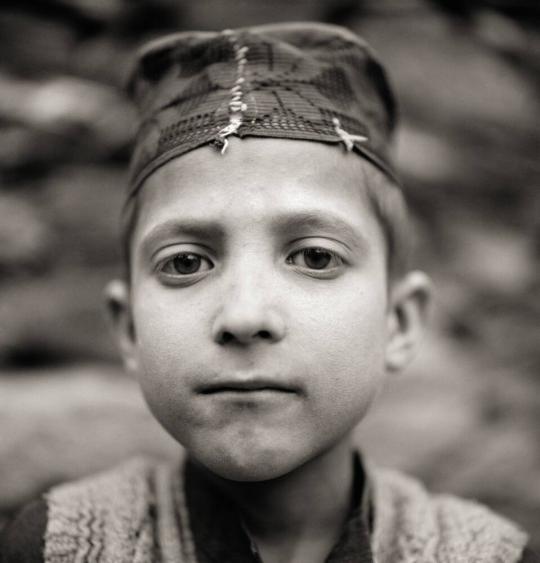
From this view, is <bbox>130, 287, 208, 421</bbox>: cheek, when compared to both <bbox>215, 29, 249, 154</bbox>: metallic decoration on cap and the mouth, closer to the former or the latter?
the mouth

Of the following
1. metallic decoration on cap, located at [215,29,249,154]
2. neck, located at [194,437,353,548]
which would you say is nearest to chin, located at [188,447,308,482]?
neck, located at [194,437,353,548]

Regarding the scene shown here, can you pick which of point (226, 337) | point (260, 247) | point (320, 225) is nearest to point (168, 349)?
point (226, 337)

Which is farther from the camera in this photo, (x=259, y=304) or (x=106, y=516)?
(x=106, y=516)

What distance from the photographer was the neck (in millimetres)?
1390

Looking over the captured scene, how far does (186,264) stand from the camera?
4.11 ft

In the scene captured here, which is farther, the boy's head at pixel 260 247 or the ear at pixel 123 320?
the ear at pixel 123 320

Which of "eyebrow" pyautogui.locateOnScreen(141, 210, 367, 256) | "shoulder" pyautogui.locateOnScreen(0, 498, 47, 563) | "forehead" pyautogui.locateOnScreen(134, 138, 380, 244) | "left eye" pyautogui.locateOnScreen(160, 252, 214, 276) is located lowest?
"shoulder" pyautogui.locateOnScreen(0, 498, 47, 563)

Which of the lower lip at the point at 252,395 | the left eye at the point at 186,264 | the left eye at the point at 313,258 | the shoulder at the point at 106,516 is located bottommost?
the shoulder at the point at 106,516

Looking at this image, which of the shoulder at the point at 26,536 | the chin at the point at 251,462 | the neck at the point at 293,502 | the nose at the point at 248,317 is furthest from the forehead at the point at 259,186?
the shoulder at the point at 26,536

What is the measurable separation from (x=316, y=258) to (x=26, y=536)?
2.68 ft

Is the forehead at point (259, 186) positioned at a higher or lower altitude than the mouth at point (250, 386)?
higher

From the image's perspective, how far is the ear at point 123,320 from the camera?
4.98 ft

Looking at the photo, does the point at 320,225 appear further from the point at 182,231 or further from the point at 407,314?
the point at 407,314

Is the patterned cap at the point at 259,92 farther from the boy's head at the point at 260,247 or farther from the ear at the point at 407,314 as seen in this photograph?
the ear at the point at 407,314
